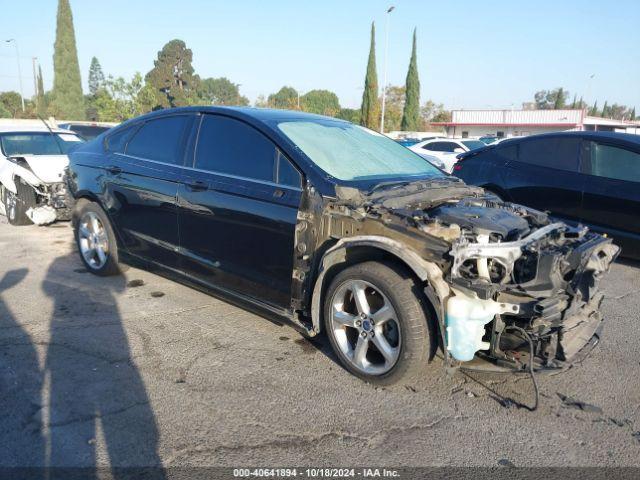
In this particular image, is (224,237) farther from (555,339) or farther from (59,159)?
(59,159)

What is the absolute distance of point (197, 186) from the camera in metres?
4.07

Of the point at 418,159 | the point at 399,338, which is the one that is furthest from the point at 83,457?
the point at 418,159

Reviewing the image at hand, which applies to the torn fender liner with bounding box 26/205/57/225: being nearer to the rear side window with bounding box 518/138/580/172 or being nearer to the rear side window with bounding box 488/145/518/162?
the rear side window with bounding box 488/145/518/162

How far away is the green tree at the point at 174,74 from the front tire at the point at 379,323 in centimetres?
6324

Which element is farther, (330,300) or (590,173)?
(590,173)

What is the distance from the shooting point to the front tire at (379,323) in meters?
3.00

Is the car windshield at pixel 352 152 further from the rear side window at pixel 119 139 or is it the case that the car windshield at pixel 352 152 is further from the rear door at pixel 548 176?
the rear door at pixel 548 176

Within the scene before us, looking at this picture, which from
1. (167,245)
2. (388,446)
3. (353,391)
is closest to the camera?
(388,446)

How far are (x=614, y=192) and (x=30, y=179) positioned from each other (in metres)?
7.76

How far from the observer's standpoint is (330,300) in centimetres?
336

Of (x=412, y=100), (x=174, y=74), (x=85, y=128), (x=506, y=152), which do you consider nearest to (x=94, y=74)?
(x=174, y=74)

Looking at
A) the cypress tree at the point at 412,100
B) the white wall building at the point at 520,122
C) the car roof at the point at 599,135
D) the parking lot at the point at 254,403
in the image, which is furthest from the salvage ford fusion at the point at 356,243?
the cypress tree at the point at 412,100

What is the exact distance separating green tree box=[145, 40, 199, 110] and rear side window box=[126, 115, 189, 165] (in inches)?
2405

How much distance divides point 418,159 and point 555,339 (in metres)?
2.14
